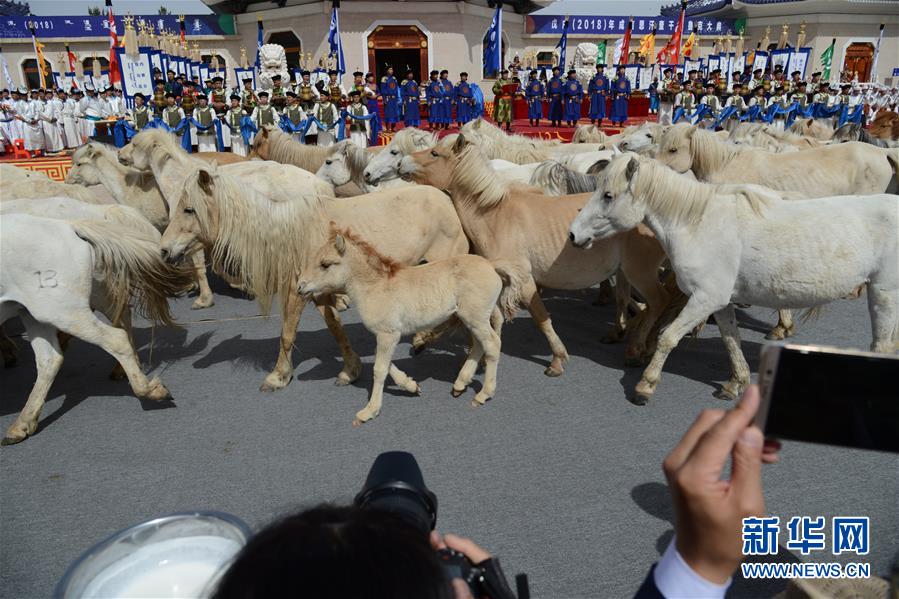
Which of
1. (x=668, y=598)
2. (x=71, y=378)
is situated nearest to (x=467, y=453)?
(x=668, y=598)

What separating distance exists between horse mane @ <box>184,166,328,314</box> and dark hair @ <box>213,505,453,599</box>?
12.9ft

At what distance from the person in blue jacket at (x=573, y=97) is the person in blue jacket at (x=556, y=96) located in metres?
0.21

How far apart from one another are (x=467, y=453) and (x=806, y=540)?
1.93 metres

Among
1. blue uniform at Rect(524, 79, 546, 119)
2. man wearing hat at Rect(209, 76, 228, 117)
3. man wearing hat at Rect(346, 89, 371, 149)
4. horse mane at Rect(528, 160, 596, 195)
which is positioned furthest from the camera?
blue uniform at Rect(524, 79, 546, 119)

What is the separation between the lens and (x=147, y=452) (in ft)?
12.4

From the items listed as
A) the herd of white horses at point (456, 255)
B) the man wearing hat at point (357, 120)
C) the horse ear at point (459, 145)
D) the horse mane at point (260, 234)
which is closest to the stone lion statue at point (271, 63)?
the man wearing hat at point (357, 120)

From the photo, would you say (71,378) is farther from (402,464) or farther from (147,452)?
(402,464)

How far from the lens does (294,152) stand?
8914mm

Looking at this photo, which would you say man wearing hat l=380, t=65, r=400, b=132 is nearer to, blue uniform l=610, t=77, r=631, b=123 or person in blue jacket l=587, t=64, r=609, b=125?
person in blue jacket l=587, t=64, r=609, b=125

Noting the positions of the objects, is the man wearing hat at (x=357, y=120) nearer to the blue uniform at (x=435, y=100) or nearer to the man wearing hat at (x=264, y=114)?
the man wearing hat at (x=264, y=114)

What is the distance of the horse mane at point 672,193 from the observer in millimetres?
3963

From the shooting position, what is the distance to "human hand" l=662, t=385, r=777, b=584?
881 mm

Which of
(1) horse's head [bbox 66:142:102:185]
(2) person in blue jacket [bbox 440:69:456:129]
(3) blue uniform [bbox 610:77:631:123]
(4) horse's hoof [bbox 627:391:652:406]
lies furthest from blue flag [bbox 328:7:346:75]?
(4) horse's hoof [bbox 627:391:652:406]

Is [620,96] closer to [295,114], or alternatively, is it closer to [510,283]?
[295,114]
